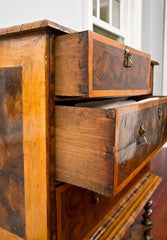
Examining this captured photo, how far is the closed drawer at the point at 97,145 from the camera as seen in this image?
494 millimetres

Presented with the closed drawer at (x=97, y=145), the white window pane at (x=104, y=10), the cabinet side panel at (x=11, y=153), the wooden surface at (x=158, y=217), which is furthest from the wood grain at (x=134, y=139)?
the white window pane at (x=104, y=10)

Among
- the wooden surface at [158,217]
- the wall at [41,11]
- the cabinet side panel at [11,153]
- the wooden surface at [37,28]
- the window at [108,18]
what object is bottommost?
the wooden surface at [158,217]

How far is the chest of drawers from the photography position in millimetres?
503

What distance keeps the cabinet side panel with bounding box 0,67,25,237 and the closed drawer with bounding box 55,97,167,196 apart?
109 millimetres

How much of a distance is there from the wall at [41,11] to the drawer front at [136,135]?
0.67 m

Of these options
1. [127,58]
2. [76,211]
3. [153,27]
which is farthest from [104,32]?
[76,211]

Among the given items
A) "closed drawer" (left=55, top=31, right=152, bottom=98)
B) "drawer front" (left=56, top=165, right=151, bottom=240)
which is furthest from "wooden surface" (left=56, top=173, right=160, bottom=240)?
"closed drawer" (left=55, top=31, right=152, bottom=98)

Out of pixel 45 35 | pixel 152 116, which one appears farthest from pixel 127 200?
pixel 45 35

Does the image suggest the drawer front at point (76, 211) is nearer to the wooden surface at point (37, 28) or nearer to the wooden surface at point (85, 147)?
the wooden surface at point (85, 147)

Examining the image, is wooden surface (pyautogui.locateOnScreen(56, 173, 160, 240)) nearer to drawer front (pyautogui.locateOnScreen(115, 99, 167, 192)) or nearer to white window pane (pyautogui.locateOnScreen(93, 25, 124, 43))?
drawer front (pyautogui.locateOnScreen(115, 99, 167, 192))

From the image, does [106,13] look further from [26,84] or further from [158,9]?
[26,84]

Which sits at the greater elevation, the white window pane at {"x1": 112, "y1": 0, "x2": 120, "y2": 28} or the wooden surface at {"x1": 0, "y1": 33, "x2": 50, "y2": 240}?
the white window pane at {"x1": 112, "y1": 0, "x2": 120, "y2": 28}

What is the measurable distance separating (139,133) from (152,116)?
6.0 inches

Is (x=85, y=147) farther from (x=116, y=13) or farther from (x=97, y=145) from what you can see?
(x=116, y=13)
